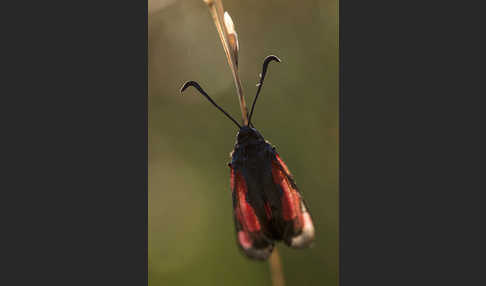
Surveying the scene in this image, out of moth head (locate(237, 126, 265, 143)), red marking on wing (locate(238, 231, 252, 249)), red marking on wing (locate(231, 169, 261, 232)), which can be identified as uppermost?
moth head (locate(237, 126, 265, 143))

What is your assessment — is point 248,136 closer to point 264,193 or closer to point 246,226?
point 264,193

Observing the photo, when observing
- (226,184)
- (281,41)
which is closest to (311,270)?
(226,184)

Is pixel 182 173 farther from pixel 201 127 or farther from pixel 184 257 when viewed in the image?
pixel 184 257

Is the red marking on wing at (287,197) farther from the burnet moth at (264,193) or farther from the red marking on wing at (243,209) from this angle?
the red marking on wing at (243,209)

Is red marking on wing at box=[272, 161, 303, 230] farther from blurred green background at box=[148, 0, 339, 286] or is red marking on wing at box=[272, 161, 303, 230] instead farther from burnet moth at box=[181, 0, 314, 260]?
blurred green background at box=[148, 0, 339, 286]

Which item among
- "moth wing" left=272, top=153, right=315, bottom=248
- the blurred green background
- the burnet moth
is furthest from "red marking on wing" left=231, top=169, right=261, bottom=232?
the blurred green background

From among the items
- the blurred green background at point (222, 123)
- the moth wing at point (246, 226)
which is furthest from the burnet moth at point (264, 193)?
the blurred green background at point (222, 123)
